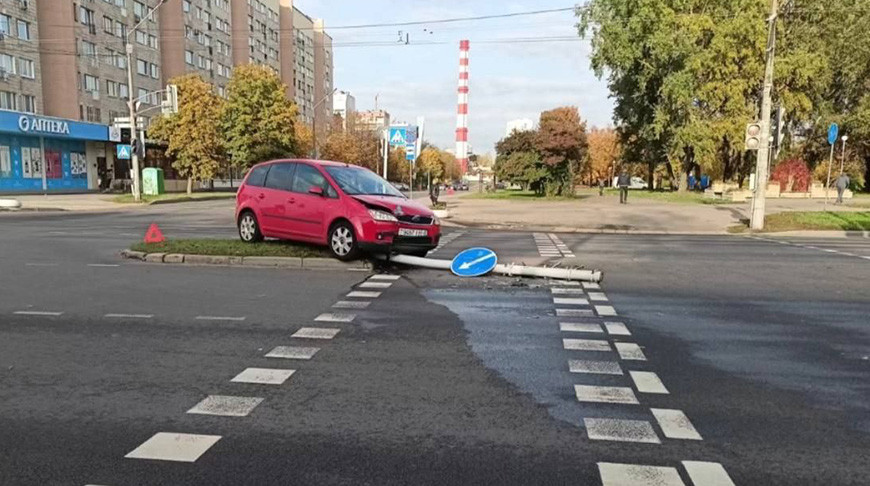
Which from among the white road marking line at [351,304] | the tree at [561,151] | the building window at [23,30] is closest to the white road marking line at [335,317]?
the white road marking line at [351,304]

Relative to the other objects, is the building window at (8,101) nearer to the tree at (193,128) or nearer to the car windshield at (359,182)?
the tree at (193,128)

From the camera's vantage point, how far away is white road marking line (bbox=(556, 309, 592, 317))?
712 centimetres

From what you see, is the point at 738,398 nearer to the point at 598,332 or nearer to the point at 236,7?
the point at 598,332

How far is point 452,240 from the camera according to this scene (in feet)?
53.1

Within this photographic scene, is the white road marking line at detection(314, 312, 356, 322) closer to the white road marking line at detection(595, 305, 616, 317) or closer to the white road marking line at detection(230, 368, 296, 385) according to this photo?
the white road marking line at detection(230, 368, 296, 385)

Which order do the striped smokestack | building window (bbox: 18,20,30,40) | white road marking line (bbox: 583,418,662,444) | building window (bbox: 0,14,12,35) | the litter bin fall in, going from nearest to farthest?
white road marking line (bbox: 583,418,662,444)
the litter bin
building window (bbox: 0,14,12,35)
building window (bbox: 18,20,30,40)
the striped smokestack

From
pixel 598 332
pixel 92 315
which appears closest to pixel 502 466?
pixel 598 332

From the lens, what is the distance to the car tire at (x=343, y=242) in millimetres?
10602

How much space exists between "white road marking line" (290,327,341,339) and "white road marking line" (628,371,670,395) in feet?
9.58

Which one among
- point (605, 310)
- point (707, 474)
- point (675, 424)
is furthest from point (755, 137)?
point (707, 474)

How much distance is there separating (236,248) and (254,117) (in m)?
42.1

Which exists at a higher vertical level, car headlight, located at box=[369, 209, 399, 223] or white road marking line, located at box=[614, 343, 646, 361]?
car headlight, located at box=[369, 209, 399, 223]

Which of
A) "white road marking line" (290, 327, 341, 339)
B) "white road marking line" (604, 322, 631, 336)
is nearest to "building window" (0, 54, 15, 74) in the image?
"white road marking line" (290, 327, 341, 339)

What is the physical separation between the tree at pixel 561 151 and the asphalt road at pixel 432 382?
2862cm
